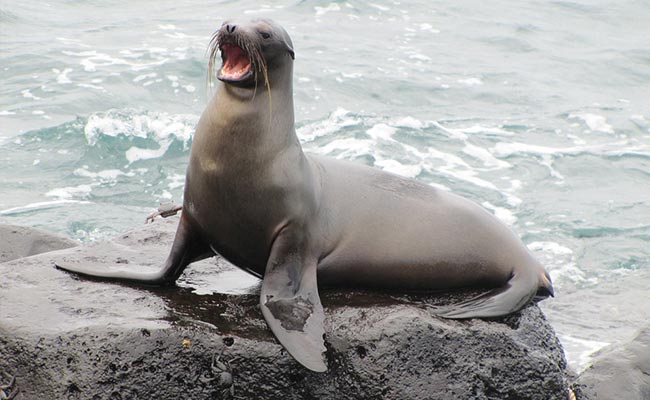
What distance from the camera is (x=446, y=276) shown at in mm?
5121

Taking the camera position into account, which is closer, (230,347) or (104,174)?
(230,347)

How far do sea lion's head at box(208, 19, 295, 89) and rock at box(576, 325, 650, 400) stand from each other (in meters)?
2.93

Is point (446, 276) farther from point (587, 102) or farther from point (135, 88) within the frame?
point (587, 102)

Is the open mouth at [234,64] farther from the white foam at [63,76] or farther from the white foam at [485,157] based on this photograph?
the white foam at [63,76]

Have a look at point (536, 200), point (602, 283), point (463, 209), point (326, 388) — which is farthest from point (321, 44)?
point (326, 388)

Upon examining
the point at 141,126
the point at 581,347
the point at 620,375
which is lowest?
the point at 141,126

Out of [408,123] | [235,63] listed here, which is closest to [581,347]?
[235,63]

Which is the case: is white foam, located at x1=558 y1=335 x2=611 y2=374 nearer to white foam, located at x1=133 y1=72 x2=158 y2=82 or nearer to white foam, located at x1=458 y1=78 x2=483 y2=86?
white foam, located at x1=133 y1=72 x2=158 y2=82

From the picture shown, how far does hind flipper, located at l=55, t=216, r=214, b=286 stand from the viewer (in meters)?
4.86

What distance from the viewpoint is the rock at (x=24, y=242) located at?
6.86 m

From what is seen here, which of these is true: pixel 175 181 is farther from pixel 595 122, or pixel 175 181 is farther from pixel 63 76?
pixel 595 122

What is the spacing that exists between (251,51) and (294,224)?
88cm

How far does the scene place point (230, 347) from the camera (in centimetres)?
430

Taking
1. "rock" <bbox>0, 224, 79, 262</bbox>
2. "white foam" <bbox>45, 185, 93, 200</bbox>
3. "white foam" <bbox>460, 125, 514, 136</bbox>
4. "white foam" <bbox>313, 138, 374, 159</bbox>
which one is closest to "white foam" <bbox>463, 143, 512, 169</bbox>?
"white foam" <bbox>460, 125, 514, 136</bbox>
